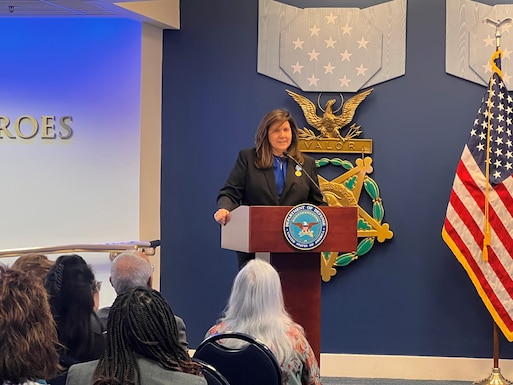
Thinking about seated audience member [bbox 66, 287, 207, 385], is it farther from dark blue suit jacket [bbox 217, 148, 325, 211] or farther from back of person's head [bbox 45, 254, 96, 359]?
dark blue suit jacket [bbox 217, 148, 325, 211]

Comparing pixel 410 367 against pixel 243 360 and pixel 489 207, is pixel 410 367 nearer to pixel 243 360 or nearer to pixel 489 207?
pixel 489 207

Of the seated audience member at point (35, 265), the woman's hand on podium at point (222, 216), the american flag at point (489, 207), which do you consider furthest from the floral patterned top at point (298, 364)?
the american flag at point (489, 207)

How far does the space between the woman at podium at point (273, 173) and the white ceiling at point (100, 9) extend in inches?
Answer: 70.5

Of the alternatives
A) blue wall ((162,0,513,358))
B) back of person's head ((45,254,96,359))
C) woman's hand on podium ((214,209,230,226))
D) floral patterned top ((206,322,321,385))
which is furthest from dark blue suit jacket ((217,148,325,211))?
blue wall ((162,0,513,358))

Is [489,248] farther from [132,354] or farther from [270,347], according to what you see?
[132,354]

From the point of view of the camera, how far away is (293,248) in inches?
146

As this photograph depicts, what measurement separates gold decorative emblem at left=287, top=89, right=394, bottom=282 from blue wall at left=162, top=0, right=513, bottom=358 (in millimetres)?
72

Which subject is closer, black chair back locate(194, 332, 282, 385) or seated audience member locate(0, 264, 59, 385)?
seated audience member locate(0, 264, 59, 385)

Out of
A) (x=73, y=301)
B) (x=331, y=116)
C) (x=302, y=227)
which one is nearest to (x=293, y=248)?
(x=302, y=227)

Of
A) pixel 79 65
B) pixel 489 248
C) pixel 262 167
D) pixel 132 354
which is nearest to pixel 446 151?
pixel 489 248

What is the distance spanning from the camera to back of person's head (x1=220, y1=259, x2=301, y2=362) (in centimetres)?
281

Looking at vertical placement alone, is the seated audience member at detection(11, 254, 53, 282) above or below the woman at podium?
below

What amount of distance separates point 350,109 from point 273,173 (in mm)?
1749

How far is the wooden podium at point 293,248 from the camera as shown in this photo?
3.68 metres
